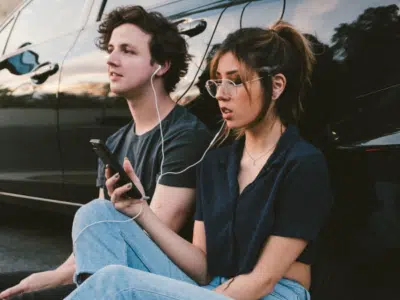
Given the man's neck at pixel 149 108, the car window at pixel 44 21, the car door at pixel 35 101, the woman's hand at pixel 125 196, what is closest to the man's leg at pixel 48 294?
the woman's hand at pixel 125 196

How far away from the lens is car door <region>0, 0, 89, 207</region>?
343cm

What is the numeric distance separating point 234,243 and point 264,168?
0.25 metres

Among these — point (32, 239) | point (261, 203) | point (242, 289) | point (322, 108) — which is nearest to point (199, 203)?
point (261, 203)

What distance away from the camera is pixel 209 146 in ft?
7.89

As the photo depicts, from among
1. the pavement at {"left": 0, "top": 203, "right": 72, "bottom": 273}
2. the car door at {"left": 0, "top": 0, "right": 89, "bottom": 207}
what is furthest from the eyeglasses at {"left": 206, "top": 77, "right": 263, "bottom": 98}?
the pavement at {"left": 0, "top": 203, "right": 72, "bottom": 273}

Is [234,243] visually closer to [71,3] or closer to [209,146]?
[209,146]

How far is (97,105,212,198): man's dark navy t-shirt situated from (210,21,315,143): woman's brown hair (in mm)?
392

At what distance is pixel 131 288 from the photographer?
173cm

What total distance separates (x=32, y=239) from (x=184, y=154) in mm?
2095

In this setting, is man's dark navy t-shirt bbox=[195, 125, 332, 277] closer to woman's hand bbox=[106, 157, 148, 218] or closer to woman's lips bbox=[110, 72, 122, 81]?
woman's hand bbox=[106, 157, 148, 218]

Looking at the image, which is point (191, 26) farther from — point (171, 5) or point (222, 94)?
point (222, 94)

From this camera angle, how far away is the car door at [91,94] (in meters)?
2.63

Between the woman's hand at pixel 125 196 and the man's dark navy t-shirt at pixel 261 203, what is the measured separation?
0.22 metres

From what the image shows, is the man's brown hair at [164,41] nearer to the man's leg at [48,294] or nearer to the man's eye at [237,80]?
the man's eye at [237,80]
